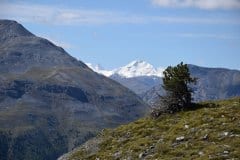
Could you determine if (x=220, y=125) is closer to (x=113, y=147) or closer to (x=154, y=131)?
(x=154, y=131)

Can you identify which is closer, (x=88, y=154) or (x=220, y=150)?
(x=220, y=150)

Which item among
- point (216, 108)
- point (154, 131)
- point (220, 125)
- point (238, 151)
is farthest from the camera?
point (216, 108)

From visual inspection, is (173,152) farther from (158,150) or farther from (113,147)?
(113,147)

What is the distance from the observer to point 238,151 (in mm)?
24125

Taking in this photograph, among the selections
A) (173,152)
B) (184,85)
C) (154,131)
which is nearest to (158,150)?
(173,152)

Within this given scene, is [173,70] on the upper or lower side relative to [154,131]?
upper

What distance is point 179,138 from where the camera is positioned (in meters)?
28.7

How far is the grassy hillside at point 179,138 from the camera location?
25859 millimetres

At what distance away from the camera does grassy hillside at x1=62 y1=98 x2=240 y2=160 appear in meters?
25.9

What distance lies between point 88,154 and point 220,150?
11812 mm

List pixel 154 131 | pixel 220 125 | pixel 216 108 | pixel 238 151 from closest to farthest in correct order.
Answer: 1. pixel 238 151
2. pixel 220 125
3. pixel 154 131
4. pixel 216 108

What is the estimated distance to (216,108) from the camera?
116 ft

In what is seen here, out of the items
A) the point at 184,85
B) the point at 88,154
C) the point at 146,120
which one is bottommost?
the point at 88,154

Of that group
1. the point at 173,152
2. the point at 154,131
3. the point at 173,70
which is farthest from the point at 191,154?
the point at 173,70
